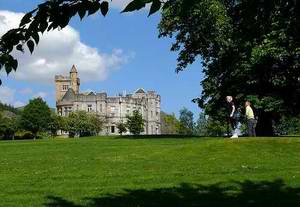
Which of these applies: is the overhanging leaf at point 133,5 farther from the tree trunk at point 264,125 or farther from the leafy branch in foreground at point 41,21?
the tree trunk at point 264,125

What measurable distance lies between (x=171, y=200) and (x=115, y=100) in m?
144

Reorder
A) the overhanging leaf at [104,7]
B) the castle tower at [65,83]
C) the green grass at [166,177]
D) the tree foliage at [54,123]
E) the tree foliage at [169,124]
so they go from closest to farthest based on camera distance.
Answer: the overhanging leaf at [104,7] < the green grass at [166,177] < the tree foliage at [54,123] < the castle tower at [65,83] < the tree foliage at [169,124]

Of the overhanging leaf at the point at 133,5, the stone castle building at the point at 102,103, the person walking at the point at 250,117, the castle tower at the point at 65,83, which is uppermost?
the castle tower at the point at 65,83

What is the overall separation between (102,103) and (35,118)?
3894cm

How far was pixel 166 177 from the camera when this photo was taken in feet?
47.6

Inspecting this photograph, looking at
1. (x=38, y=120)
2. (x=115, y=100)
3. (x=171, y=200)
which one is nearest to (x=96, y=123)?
(x=38, y=120)

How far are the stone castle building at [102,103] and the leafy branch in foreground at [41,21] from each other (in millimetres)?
137054

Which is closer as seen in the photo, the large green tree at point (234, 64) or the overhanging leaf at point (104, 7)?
the overhanging leaf at point (104, 7)

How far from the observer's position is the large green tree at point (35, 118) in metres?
114

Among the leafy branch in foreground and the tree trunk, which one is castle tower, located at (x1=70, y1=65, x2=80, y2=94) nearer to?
the tree trunk

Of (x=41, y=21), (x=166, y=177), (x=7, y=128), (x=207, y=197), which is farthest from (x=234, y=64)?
(x=7, y=128)

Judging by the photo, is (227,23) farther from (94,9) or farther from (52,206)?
(94,9)

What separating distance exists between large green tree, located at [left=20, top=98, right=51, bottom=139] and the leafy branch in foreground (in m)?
109

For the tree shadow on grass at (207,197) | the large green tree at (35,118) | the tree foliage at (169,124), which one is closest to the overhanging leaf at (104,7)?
the tree shadow on grass at (207,197)
